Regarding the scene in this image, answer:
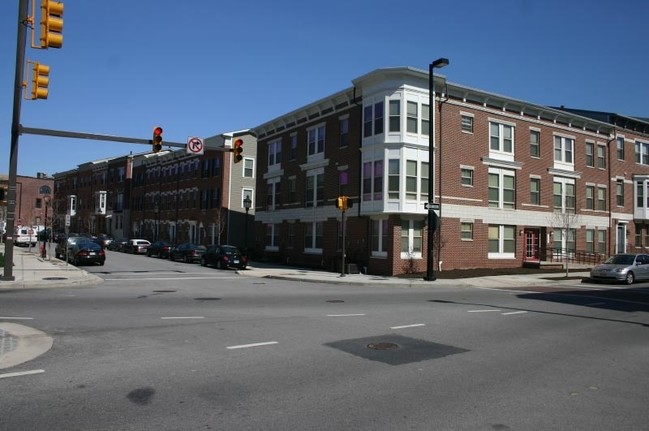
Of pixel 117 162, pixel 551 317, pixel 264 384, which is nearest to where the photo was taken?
pixel 264 384

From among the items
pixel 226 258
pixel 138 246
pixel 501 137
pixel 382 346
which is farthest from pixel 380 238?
pixel 138 246

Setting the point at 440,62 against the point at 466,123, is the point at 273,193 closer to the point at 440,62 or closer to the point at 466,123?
the point at 466,123

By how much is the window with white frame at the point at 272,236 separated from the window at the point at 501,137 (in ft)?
55.0

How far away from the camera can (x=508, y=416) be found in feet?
18.5

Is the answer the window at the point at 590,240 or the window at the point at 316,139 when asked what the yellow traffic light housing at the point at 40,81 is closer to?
the window at the point at 316,139

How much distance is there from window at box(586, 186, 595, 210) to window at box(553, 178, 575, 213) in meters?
1.79

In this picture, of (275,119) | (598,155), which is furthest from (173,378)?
(598,155)

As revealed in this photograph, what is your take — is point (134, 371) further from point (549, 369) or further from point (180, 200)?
point (180, 200)

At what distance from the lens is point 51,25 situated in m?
11.8

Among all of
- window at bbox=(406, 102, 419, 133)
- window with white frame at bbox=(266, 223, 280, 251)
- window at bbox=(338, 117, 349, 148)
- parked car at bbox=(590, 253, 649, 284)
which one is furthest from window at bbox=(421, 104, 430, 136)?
window with white frame at bbox=(266, 223, 280, 251)

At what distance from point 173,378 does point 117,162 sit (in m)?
74.4

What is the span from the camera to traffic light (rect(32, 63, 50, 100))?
14.1 m

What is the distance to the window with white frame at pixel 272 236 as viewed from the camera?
39938 millimetres

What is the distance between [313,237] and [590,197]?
20.4 m
